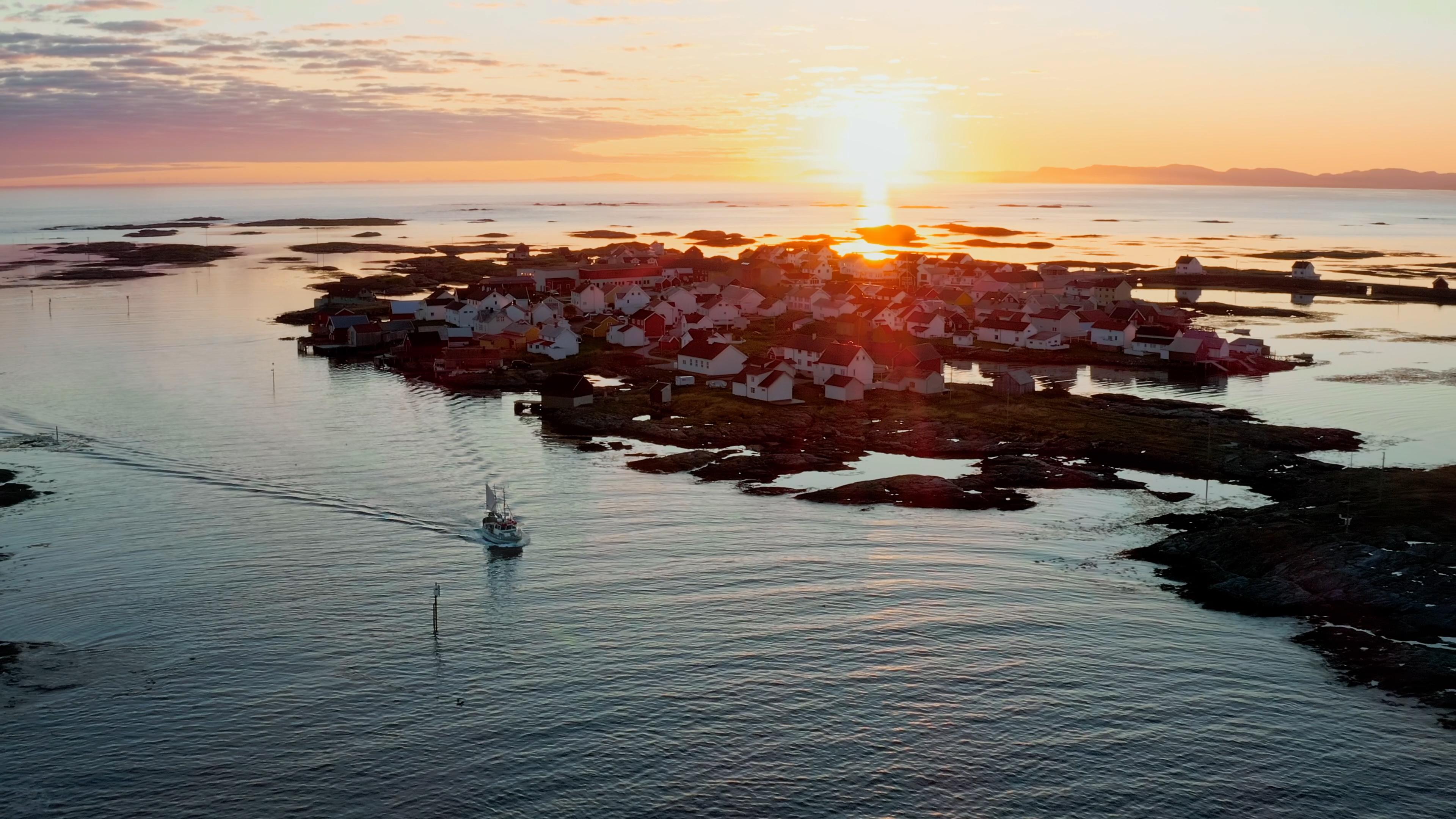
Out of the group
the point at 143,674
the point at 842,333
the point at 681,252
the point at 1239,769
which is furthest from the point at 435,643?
the point at 681,252

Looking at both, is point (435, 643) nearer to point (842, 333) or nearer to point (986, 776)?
point (986, 776)

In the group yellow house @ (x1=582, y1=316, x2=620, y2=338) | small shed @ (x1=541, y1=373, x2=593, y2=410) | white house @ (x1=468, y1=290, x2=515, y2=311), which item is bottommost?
small shed @ (x1=541, y1=373, x2=593, y2=410)

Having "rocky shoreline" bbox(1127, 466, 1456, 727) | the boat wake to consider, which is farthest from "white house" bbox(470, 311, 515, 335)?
"rocky shoreline" bbox(1127, 466, 1456, 727)

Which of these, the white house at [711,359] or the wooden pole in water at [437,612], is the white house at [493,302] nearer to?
the white house at [711,359]

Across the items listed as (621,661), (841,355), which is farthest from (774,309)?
(621,661)

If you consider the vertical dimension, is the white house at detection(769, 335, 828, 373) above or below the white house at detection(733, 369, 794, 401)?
above

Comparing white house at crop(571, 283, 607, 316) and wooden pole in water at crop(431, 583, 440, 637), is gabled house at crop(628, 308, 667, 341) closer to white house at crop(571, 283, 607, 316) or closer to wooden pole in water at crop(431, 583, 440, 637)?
white house at crop(571, 283, 607, 316)
